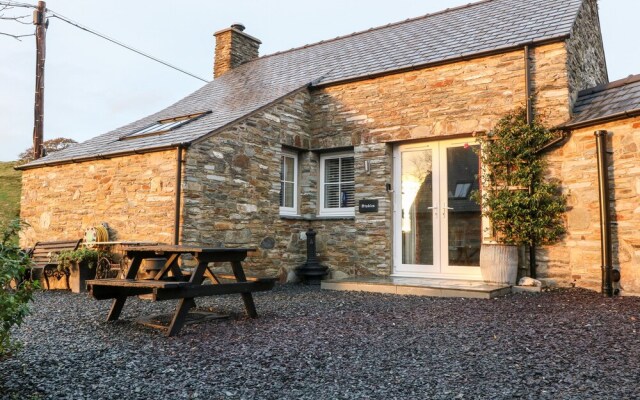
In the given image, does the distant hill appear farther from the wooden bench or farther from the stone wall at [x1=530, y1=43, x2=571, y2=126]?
the stone wall at [x1=530, y1=43, x2=571, y2=126]

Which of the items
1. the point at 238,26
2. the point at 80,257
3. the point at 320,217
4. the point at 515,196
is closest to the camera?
the point at 515,196

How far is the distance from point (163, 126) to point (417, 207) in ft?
17.8

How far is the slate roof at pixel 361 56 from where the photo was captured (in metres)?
8.15

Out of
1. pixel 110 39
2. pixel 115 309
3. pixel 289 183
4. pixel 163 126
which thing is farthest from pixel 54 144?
pixel 115 309

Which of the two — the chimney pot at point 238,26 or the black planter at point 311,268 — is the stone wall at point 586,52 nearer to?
the black planter at point 311,268

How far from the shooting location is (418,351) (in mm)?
3666

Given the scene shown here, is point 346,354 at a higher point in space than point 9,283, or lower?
lower

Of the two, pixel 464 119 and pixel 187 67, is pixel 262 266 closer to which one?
pixel 464 119

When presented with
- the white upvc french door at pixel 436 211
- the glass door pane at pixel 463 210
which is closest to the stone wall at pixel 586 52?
the glass door pane at pixel 463 210

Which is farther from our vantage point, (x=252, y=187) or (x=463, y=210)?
(x=252, y=187)

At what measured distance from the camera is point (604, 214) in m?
6.42

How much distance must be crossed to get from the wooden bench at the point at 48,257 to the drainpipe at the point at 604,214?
841 centimetres

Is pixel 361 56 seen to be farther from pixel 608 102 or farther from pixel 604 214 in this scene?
pixel 604 214

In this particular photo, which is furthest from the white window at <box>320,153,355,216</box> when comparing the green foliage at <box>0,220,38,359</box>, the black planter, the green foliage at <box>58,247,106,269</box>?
the green foliage at <box>0,220,38,359</box>
